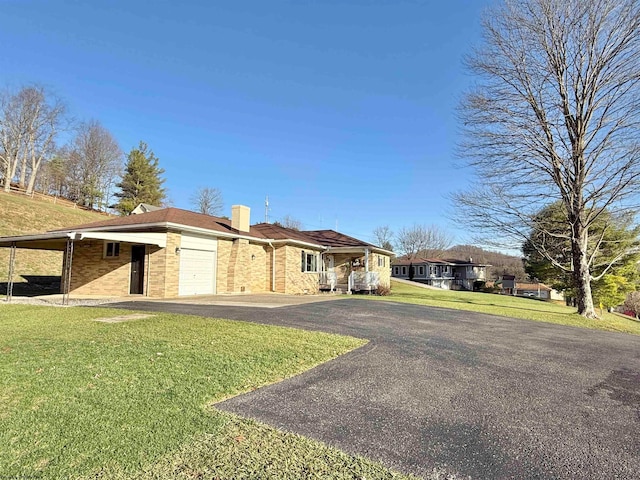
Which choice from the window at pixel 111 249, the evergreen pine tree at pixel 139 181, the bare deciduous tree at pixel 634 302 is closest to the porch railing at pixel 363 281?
the window at pixel 111 249

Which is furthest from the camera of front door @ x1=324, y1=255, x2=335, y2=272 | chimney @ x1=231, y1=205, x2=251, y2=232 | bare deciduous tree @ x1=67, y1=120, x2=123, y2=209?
bare deciduous tree @ x1=67, y1=120, x2=123, y2=209

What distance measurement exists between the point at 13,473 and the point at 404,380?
3773mm

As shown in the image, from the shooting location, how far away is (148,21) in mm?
14383

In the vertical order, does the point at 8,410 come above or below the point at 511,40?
below

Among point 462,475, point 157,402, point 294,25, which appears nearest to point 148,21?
point 294,25

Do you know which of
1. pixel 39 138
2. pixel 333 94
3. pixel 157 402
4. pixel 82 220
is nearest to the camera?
pixel 157 402

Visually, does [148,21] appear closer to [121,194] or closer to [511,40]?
[511,40]

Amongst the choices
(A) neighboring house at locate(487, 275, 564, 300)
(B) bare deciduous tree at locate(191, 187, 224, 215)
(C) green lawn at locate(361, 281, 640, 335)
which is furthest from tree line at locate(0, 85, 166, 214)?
(A) neighboring house at locate(487, 275, 564, 300)

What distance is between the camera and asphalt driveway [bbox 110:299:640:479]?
2660mm

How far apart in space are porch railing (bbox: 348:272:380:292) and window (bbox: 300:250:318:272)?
2492mm

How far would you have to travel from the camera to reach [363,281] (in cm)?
2266

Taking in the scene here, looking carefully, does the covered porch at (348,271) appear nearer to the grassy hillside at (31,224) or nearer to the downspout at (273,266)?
the downspout at (273,266)

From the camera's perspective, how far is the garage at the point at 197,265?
15164 millimetres

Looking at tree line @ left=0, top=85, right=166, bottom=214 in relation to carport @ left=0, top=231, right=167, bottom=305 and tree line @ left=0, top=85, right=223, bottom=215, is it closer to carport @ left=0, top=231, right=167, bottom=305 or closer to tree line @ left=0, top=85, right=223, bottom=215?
tree line @ left=0, top=85, right=223, bottom=215
